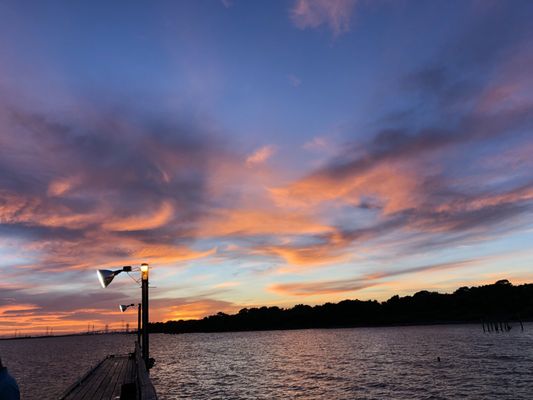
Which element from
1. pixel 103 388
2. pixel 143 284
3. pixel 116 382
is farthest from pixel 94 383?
pixel 143 284

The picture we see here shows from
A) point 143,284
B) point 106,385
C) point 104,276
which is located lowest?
point 106,385

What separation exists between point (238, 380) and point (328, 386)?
470 inches

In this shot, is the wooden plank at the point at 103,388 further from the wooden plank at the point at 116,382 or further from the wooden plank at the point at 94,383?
the wooden plank at the point at 116,382

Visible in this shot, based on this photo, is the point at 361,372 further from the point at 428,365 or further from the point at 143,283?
the point at 143,283

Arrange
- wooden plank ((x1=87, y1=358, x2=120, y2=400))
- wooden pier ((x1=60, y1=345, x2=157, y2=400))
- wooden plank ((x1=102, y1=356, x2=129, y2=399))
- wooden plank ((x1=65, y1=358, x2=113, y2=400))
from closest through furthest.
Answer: wooden pier ((x1=60, y1=345, x2=157, y2=400)) → wooden plank ((x1=87, y1=358, x2=120, y2=400)) → wooden plank ((x1=65, y1=358, x2=113, y2=400)) → wooden plank ((x1=102, y1=356, x2=129, y2=399))

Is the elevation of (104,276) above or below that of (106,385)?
above

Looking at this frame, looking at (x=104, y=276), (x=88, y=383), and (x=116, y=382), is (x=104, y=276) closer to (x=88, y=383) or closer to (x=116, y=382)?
(x=116, y=382)

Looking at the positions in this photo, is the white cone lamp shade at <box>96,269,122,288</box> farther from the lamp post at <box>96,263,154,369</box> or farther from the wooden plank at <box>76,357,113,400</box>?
the wooden plank at <box>76,357,113,400</box>

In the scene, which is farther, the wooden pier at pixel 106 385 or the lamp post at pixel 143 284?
the wooden pier at pixel 106 385

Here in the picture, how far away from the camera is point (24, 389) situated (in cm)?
5047

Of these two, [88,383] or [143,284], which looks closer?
[143,284]

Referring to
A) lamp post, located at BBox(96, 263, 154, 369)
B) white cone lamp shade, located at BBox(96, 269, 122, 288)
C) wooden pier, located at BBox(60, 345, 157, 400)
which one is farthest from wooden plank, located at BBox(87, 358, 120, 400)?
white cone lamp shade, located at BBox(96, 269, 122, 288)

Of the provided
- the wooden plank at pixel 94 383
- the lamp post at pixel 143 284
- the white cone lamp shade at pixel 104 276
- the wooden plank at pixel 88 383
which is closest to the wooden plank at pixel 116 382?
the wooden plank at pixel 94 383

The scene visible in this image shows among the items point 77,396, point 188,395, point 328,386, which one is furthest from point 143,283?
point 328,386
